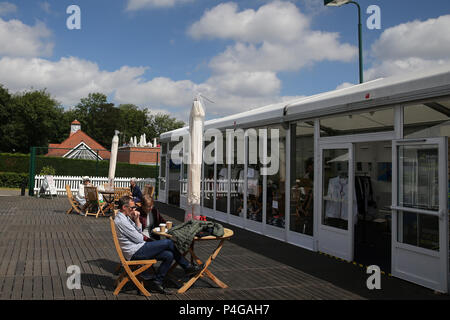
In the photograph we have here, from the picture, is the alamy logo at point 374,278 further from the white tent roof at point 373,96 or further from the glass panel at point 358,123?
the white tent roof at point 373,96

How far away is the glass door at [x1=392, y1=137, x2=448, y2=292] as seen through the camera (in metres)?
4.83

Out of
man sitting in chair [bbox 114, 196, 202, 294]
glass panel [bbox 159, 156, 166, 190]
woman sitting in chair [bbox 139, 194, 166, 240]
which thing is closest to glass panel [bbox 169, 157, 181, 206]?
glass panel [bbox 159, 156, 166, 190]

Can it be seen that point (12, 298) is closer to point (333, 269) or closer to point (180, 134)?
point (333, 269)

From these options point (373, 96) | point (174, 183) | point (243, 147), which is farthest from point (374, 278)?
point (174, 183)

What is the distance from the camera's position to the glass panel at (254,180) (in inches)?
356

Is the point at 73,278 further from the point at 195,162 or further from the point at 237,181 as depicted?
the point at 237,181

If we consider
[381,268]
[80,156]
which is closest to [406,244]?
[381,268]

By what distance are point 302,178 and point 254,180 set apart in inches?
71.5

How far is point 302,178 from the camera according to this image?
7637 millimetres

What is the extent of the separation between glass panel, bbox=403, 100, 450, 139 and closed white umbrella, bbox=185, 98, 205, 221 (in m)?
2.97

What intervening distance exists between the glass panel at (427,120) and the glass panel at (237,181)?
4829 millimetres

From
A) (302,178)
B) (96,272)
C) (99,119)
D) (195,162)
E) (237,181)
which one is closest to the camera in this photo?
(96,272)

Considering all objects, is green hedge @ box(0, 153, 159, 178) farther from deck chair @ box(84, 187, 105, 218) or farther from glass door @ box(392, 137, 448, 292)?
glass door @ box(392, 137, 448, 292)
